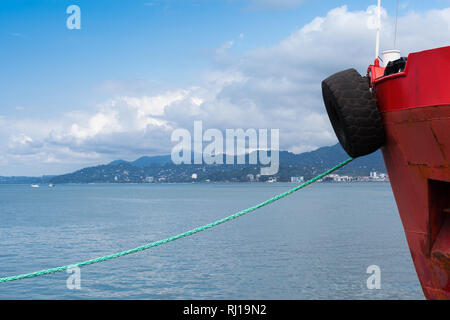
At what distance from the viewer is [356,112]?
6668 mm

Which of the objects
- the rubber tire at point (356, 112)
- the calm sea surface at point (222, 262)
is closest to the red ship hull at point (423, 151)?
the rubber tire at point (356, 112)

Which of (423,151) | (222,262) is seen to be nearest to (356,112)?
(423,151)

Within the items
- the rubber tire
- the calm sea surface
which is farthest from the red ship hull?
the calm sea surface

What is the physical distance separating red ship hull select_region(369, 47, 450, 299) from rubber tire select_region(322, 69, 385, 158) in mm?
168

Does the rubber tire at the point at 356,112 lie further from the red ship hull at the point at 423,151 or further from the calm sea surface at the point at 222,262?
the calm sea surface at the point at 222,262

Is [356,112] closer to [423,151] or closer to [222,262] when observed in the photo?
[423,151]

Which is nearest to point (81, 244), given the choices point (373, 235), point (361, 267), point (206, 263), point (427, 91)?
point (206, 263)

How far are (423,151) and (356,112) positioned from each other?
3.71 ft

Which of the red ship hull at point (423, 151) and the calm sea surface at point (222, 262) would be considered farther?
the calm sea surface at point (222, 262)

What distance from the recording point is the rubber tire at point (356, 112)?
6648mm

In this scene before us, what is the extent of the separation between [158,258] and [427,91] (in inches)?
857

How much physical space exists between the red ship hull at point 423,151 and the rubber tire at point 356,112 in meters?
0.17

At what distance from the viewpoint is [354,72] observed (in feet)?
23.0
